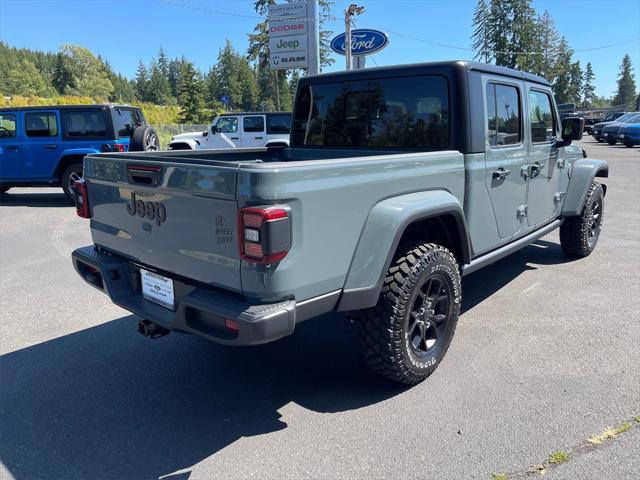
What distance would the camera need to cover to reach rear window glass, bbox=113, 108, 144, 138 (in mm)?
10117

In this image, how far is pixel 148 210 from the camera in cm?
277

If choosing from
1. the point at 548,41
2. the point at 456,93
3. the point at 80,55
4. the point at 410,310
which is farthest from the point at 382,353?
the point at 80,55

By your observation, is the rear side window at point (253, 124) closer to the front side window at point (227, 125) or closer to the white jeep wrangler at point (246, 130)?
the white jeep wrangler at point (246, 130)

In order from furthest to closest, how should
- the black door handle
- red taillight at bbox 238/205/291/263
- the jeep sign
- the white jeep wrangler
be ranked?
1. the white jeep wrangler
2. the jeep sign
3. the black door handle
4. red taillight at bbox 238/205/291/263

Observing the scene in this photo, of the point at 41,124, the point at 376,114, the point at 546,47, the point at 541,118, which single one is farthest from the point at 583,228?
the point at 546,47

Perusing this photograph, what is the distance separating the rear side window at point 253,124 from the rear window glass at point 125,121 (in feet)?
19.8

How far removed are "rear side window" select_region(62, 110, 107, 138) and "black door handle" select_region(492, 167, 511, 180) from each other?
8665mm

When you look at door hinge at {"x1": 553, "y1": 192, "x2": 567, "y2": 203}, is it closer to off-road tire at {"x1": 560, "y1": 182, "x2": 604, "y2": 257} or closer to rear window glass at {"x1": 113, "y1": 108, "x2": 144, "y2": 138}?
→ off-road tire at {"x1": 560, "y1": 182, "x2": 604, "y2": 257}

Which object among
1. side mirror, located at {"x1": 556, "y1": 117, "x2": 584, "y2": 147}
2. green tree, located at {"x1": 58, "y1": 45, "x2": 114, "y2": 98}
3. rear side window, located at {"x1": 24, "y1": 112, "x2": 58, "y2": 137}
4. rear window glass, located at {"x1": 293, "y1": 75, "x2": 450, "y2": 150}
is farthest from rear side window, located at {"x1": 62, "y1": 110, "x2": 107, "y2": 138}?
green tree, located at {"x1": 58, "y1": 45, "x2": 114, "y2": 98}

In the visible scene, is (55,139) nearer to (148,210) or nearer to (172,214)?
(148,210)

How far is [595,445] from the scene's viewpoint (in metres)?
2.51

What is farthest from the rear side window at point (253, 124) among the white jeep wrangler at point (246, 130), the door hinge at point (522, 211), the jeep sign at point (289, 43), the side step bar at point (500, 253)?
the door hinge at point (522, 211)

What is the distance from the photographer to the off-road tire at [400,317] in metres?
2.80

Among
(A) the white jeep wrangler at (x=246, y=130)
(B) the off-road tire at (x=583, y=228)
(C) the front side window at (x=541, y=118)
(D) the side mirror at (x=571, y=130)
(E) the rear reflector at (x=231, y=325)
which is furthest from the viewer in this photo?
(A) the white jeep wrangler at (x=246, y=130)
